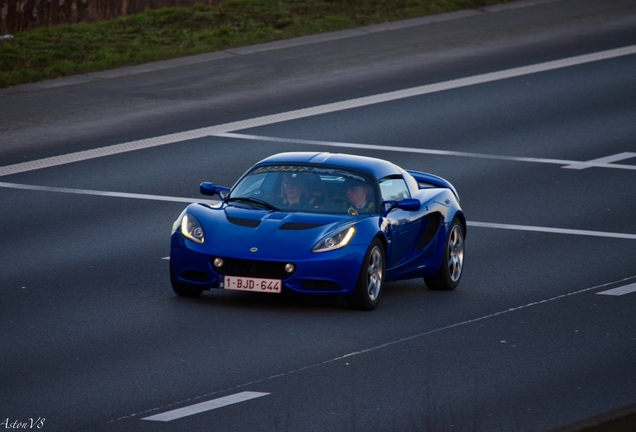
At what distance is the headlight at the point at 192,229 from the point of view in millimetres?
12633

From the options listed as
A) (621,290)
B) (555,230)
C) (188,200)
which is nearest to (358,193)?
(621,290)

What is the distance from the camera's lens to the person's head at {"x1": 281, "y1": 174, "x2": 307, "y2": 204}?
43.7 feet

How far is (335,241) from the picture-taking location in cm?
1248

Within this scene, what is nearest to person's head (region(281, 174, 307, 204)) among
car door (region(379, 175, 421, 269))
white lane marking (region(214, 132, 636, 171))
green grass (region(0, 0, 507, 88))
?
car door (region(379, 175, 421, 269))

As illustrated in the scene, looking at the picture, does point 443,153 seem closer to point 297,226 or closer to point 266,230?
point 297,226

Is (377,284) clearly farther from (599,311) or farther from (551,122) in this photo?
(551,122)

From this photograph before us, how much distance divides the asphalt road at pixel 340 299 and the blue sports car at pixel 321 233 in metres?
0.30

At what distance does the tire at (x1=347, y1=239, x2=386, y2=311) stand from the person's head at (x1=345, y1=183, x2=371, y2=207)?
588 millimetres

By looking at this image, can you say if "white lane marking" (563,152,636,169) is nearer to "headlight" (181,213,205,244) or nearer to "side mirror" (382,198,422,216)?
"side mirror" (382,198,422,216)

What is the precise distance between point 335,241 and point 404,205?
3.74 feet

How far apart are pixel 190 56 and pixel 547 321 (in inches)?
628

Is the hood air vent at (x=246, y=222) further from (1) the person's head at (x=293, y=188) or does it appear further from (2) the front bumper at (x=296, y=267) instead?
(1) the person's head at (x=293, y=188)

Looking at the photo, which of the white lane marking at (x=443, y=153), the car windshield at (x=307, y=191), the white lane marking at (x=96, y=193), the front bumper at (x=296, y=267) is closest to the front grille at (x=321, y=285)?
the front bumper at (x=296, y=267)

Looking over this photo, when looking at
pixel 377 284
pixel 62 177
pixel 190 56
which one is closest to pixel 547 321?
pixel 377 284
